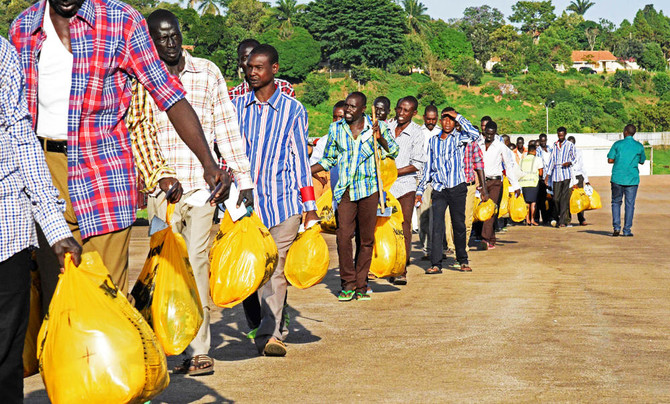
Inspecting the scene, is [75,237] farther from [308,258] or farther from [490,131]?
[490,131]

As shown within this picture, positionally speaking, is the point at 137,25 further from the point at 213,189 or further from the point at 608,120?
the point at 608,120

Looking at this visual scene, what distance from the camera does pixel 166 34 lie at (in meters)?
6.45

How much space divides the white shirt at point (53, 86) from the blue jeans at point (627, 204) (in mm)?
16527

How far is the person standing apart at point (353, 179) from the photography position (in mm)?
10523

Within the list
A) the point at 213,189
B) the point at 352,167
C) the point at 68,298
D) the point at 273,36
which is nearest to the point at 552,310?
the point at 352,167

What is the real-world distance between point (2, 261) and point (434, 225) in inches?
388

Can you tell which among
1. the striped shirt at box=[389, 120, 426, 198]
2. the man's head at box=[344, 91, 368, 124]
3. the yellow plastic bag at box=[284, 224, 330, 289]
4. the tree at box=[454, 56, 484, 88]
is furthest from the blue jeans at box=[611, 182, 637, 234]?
the tree at box=[454, 56, 484, 88]

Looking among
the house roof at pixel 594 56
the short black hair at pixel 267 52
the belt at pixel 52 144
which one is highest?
the house roof at pixel 594 56

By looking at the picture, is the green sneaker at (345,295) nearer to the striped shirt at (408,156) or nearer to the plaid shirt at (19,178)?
the striped shirt at (408,156)

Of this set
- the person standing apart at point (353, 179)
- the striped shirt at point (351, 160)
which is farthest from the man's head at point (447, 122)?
the striped shirt at point (351, 160)

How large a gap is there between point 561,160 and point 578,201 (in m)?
1.21

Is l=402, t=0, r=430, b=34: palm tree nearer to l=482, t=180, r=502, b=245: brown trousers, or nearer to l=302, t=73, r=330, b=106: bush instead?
l=302, t=73, r=330, b=106: bush

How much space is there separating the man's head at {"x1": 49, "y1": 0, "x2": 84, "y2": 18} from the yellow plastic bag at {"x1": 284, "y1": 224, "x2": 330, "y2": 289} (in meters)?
4.50

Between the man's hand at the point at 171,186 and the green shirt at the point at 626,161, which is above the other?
the man's hand at the point at 171,186
